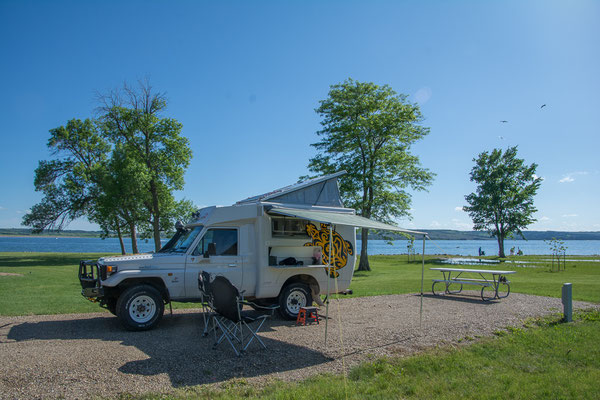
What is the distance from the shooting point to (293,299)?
9461 mm

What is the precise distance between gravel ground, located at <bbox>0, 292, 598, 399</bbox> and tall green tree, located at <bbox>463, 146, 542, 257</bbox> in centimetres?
4382

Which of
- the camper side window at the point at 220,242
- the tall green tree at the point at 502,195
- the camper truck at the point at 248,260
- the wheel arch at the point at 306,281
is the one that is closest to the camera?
the camper truck at the point at 248,260

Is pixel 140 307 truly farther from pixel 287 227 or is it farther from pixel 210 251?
pixel 287 227

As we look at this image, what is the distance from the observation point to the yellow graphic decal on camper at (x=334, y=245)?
9688 mm

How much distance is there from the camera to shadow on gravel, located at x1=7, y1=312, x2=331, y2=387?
18.1 ft

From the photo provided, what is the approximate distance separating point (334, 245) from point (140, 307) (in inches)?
177

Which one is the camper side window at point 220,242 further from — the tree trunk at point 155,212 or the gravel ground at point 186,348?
the tree trunk at point 155,212

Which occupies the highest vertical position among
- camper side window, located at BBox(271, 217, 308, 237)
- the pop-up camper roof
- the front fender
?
the pop-up camper roof

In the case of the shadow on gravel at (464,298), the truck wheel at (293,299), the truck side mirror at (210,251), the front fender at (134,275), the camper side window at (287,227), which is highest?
the camper side window at (287,227)

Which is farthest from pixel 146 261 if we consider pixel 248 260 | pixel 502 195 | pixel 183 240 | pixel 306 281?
pixel 502 195

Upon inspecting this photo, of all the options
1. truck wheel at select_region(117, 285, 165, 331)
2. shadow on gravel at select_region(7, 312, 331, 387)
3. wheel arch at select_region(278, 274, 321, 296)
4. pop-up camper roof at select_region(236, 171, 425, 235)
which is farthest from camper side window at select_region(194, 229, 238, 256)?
shadow on gravel at select_region(7, 312, 331, 387)

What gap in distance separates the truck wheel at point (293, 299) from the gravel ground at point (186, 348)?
33 centimetres

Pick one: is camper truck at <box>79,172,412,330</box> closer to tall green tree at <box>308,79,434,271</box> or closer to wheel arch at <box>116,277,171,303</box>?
wheel arch at <box>116,277,171,303</box>

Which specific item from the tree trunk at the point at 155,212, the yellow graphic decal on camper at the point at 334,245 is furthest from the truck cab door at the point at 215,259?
the tree trunk at the point at 155,212
